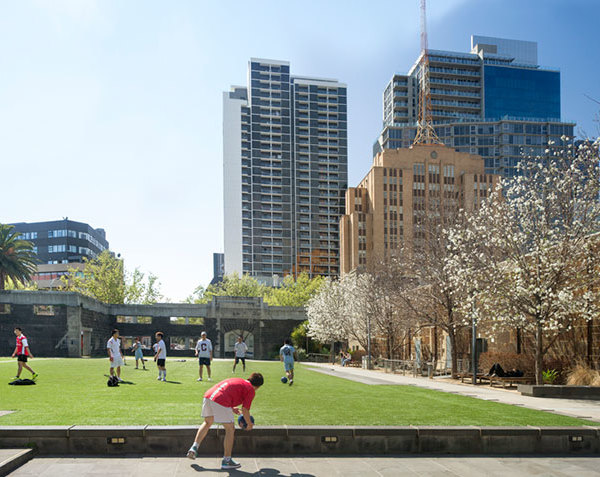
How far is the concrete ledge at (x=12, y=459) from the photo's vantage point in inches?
318

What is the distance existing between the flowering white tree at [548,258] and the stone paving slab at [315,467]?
12592 millimetres

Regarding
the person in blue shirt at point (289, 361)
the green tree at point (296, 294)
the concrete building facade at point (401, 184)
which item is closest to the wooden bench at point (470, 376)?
the person in blue shirt at point (289, 361)

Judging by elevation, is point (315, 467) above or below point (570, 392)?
above

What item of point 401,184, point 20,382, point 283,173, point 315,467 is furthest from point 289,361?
point 283,173

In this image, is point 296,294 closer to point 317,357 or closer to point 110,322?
point 317,357

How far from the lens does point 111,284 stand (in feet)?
247

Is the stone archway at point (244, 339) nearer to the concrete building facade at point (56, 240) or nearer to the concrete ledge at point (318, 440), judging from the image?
the concrete ledge at point (318, 440)

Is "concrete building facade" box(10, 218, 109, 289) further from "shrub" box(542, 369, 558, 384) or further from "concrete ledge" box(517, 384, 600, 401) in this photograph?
"concrete ledge" box(517, 384, 600, 401)

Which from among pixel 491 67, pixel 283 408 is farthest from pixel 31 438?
pixel 491 67

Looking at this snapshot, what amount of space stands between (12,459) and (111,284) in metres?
70.0

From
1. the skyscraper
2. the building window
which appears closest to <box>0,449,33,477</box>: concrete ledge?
the building window

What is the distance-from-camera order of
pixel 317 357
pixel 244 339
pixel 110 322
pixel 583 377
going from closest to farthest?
pixel 583 377
pixel 110 322
pixel 317 357
pixel 244 339

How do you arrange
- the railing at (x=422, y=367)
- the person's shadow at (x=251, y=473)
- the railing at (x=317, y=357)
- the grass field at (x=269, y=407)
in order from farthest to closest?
the railing at (x=317, y=357) < the railing at (x=422, y=367) < the grass field at (x=269, y=407) < the person's shadow at (x=251, y=473)

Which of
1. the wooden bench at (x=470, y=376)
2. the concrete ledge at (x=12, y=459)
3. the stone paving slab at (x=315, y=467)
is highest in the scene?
the concrete ledge at (x=12, y=459)
